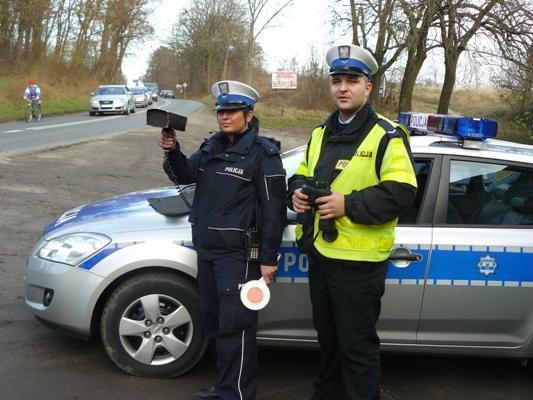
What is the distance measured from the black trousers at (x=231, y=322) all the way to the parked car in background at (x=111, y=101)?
28653 mm

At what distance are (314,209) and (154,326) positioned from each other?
51.6 inches

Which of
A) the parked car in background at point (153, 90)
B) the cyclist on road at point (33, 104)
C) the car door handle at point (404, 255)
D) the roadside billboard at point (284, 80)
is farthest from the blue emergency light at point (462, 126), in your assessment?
the parked car in background at point (153, 90)

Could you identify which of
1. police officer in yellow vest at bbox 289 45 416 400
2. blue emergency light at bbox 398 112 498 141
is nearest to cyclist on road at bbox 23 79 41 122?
blue emergency light at bbox 398 112 498 141

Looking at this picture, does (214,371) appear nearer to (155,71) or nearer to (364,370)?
(364,370)

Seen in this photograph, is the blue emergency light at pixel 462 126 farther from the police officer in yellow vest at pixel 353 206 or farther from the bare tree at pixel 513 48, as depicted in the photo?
the bare tree at pixel 513 48

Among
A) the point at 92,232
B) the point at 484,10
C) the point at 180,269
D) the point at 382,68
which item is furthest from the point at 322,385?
the point at 382,68

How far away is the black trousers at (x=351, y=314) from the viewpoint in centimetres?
262

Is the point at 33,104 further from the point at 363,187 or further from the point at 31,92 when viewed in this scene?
the point at 363,187

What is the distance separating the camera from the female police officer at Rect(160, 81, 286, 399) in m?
2.84

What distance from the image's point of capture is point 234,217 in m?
2.84

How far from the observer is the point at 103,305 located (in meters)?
3.38

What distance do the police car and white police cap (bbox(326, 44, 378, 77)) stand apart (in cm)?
88

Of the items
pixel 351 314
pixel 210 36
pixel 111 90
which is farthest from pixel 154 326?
pixel 210 36

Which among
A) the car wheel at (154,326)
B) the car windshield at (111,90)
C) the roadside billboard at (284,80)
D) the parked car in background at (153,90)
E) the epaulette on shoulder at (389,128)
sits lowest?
the car wheel at (154,326)
